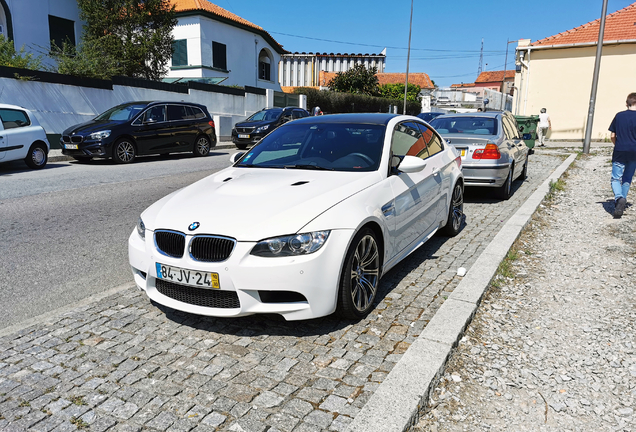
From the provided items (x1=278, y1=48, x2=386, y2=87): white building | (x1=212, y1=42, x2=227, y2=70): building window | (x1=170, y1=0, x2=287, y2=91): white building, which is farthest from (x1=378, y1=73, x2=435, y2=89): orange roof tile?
(x1=212, y1=42, x2=227, y2=70): building window

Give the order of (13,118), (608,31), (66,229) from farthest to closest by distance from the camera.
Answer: (608,31) → (13,118) → (66,229)

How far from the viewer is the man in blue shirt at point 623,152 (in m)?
7.50

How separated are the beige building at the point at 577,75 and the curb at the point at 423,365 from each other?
2620 cm

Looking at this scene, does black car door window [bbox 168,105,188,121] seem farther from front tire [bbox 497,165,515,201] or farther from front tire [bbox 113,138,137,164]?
front tire [bbox 497,165,515,201]

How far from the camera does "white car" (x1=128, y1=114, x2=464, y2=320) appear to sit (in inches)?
135

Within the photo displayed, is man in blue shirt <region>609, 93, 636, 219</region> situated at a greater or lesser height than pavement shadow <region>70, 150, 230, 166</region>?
greater

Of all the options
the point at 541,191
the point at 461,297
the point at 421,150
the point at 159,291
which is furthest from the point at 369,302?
the point at 541,191

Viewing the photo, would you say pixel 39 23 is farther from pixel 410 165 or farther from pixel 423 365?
pixel 423 365

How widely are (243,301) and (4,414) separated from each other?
1472 millimetres

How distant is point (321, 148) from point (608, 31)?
1128 inches

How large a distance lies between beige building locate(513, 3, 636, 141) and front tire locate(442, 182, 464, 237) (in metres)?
24.0

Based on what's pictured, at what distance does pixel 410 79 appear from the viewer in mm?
77125

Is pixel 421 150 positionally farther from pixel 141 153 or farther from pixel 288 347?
pixel 141 153

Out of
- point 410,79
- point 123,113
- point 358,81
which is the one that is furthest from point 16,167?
point 410,79
